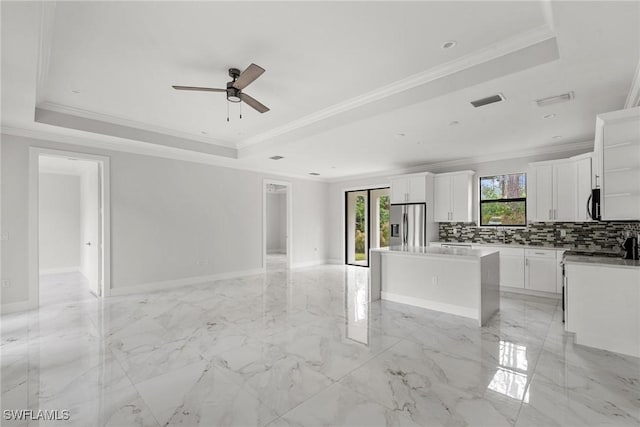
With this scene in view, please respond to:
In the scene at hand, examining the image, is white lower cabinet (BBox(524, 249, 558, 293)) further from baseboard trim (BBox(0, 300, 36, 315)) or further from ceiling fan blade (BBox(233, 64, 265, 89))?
baseboard trim (BBox(0, 300, 36, 315))

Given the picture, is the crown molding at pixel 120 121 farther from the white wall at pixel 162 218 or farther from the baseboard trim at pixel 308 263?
the baseboard trim at pixel 308 263

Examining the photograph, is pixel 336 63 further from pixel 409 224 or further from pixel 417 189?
pixel 409 224

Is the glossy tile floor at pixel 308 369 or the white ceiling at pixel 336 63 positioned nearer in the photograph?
the glossy tile floor at pixel 308 369

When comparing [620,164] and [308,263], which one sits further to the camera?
[308,263]

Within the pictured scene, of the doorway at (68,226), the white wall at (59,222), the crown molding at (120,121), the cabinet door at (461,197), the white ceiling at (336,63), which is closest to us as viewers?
the white ceiling at (336,63)

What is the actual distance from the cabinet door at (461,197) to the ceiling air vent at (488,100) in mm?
3043

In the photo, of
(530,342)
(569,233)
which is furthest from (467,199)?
(530,342)

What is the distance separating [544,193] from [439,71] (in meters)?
3.52

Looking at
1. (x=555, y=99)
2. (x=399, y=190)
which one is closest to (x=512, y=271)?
(x=399, y=190)

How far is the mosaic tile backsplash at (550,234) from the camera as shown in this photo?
484 centimetres

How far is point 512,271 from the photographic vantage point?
526 centimetres

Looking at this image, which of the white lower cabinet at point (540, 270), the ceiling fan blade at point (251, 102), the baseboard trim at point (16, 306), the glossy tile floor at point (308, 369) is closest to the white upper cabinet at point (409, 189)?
the white lower cabinet at point (540, 270)

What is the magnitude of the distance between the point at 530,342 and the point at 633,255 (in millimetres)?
1457

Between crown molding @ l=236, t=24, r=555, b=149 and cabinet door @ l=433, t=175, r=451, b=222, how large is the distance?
11.3ft
